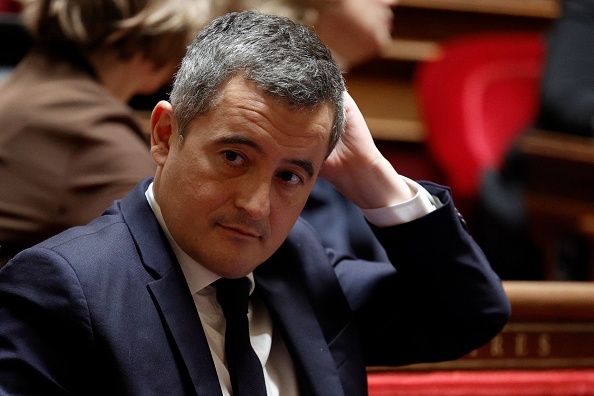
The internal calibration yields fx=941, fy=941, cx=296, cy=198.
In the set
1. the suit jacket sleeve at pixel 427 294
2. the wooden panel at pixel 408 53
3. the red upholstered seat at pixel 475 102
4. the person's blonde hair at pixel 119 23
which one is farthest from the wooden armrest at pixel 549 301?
the wooden panel at pixel 408 53

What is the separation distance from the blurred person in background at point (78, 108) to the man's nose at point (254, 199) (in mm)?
479

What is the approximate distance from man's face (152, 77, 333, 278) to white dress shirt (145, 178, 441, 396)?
0.10ft

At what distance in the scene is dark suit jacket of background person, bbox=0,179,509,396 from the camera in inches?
31.4

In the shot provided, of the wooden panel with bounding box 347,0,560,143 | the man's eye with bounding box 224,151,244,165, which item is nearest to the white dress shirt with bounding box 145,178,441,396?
the man's eye with bounding box 224,151,244,165

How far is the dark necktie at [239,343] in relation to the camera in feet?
2.95

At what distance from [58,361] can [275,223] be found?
0.76 ft

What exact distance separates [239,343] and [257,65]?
0.27 m

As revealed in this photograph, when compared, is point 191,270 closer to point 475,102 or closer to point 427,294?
point 427,294

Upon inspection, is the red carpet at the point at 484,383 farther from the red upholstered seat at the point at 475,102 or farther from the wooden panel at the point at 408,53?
the wooden panel at the point at 408,53

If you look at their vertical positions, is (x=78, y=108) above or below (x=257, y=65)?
below

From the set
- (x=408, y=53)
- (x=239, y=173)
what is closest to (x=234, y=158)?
(x=239, y=173)

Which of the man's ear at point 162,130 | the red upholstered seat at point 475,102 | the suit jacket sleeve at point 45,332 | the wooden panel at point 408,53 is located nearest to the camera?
the suit jacket sleeve at point 45,332

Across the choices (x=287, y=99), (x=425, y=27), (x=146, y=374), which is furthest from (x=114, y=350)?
(x=425, y=27)

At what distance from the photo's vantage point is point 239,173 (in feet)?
2.79
